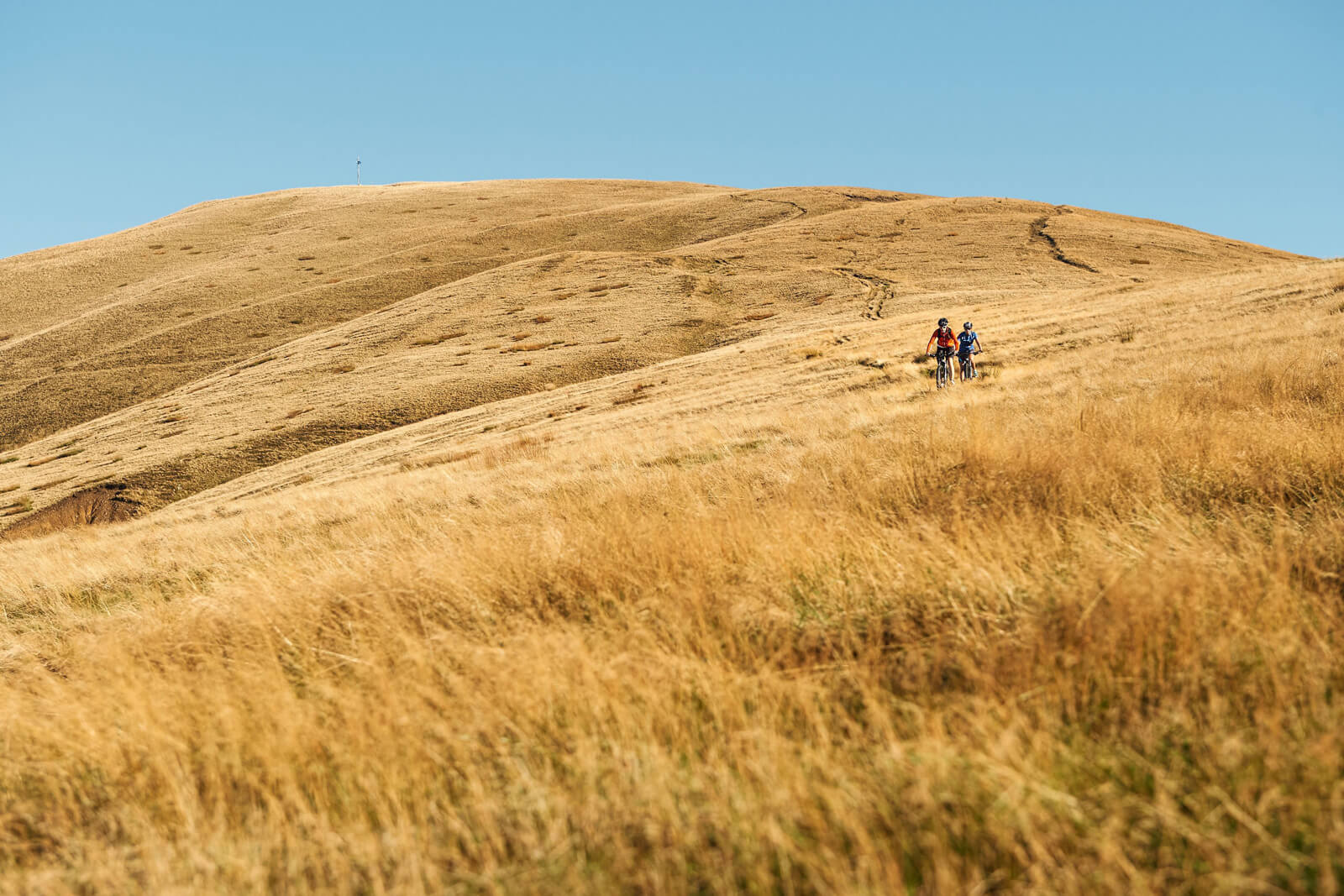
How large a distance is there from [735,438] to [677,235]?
73409 millimetres

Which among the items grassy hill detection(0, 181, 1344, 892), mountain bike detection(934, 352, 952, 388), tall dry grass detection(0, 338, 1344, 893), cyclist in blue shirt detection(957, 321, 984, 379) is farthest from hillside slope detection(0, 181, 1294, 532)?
tall dry grass detection(0, 338, 1344, 893)

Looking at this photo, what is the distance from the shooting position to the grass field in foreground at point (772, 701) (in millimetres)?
2408

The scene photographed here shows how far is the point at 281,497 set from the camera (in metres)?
18.5

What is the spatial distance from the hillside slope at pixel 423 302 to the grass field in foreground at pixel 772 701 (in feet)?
92.4

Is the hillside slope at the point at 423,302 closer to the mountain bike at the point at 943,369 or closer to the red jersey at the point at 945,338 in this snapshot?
the red jersey at the point at 945,338

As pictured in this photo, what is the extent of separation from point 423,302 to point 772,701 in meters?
60.8

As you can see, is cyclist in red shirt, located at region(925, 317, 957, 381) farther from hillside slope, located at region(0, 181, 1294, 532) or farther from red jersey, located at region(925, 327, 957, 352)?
hillside slope, located at region(0, 181, 1294, 532)

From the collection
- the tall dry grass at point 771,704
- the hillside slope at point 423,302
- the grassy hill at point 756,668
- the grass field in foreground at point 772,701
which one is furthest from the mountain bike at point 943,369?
the tall dry grass at point 771,704

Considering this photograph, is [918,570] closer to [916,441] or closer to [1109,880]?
[1109,880]

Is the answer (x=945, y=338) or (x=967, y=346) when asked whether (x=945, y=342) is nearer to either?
(x=945, y=338)

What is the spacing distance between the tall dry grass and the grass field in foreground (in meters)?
0.02

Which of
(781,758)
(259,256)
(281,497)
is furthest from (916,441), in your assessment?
(259,256)

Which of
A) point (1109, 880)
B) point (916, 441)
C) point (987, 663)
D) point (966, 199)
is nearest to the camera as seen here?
point (1109, 880)

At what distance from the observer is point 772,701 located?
3262 mm
